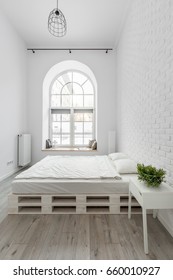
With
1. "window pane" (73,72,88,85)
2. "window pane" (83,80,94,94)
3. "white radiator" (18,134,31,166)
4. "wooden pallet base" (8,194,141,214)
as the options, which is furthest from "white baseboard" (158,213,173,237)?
"window pane" (73,72,88,85)

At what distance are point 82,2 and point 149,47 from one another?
188cm

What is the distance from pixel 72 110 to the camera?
18.4 ft

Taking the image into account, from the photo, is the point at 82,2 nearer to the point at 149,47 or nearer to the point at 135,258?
the point at 149,47

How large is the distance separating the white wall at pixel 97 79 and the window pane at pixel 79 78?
675mm

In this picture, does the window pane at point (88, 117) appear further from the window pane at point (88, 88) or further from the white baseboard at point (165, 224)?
the white baseboard at point (165, 224)

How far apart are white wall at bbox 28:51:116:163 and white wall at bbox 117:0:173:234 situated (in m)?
1.55

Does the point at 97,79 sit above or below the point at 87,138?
above

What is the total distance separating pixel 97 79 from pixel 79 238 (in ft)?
13.8

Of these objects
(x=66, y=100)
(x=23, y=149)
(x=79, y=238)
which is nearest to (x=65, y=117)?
(x=66, y=100)

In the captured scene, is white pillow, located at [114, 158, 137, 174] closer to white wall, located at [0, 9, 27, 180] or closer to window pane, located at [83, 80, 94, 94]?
white wall, located at [0, 9, 27, 180]

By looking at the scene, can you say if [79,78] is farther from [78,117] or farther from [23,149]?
[23,149]

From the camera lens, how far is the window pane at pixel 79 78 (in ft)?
18.5
